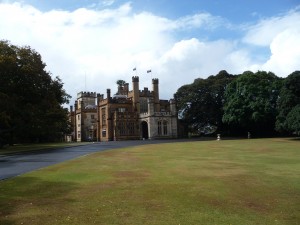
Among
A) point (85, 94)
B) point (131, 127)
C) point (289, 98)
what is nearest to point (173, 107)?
point (131, 127)

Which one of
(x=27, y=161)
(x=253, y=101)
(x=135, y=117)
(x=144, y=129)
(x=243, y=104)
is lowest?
(x=27, y=161)

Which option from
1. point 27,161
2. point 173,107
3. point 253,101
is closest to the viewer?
point 27,161

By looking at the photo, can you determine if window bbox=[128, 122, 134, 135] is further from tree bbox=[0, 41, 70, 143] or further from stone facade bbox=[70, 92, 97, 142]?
tree bbox=[0, 41, 70, 143]

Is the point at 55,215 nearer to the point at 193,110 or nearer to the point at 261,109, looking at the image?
the point at 261,109

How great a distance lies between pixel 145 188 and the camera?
1202 cm

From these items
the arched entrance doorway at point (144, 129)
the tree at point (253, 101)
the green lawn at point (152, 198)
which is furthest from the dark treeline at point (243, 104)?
the green lawn at point (152, 198)

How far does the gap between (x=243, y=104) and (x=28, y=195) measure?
2120 inches

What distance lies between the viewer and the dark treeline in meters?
49.9

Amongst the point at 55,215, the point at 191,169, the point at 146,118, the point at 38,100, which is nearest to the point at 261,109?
the point at 146,118

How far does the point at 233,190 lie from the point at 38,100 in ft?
108

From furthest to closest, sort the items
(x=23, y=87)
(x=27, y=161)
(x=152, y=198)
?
(x=23, y=87) < (x=27, y=161) < (x=152, y=198)

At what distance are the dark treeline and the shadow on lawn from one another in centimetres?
3832

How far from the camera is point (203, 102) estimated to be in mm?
72562

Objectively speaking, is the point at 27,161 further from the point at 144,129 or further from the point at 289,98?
the point at 144,129
